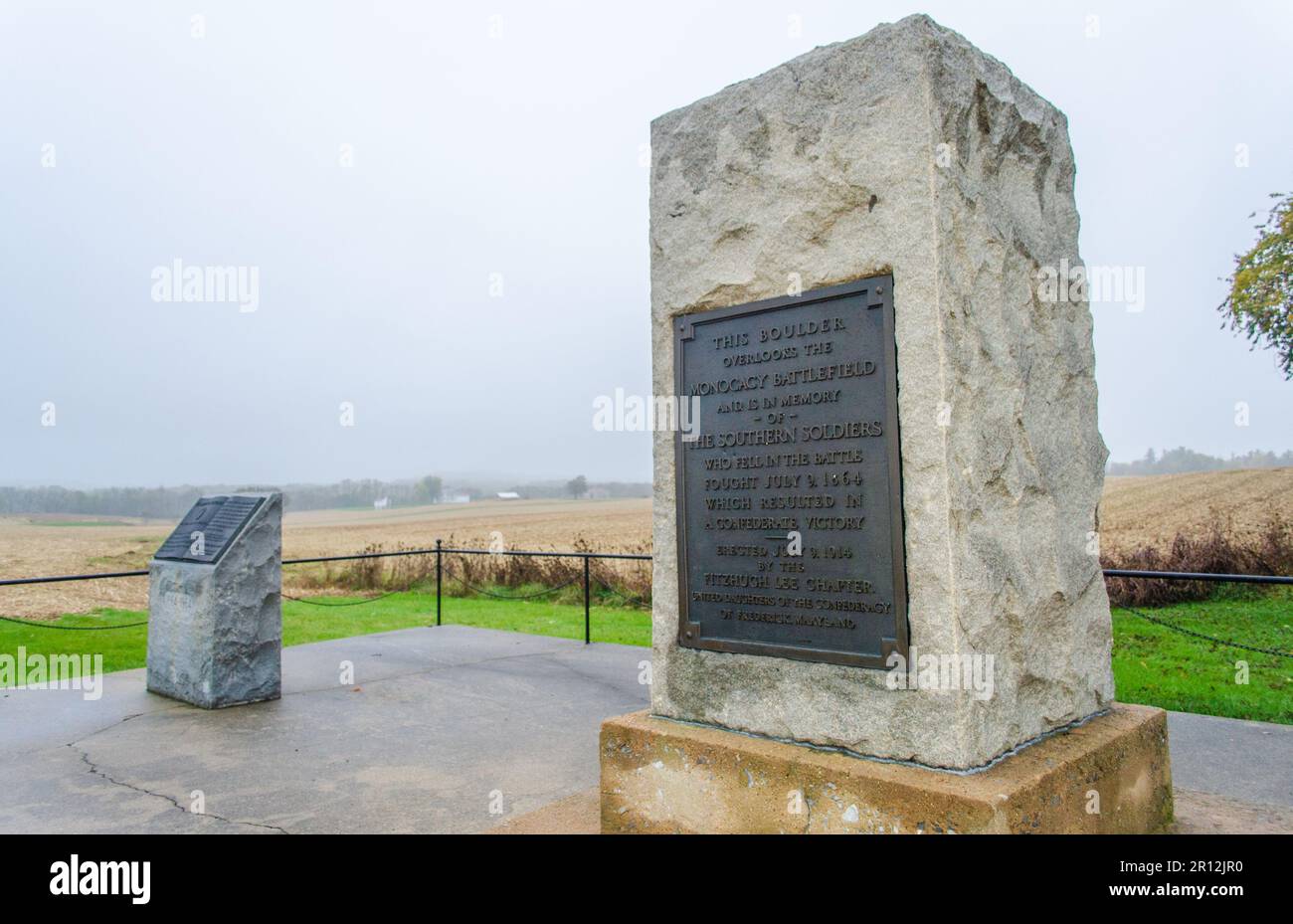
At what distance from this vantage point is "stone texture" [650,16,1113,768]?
10.2 ft

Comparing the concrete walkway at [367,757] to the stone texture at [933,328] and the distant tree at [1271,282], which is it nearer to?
the stone texture at [933,328]

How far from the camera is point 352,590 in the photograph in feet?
53.5

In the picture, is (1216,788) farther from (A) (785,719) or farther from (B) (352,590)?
(B) (352,590)

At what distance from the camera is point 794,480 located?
3.50 m

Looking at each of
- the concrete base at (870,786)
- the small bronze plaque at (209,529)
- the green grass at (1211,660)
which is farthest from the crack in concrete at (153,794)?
the green grass at (1211,660)

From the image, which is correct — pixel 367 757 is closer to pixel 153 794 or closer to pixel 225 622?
pixel 153 794

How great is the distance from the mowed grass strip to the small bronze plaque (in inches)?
104

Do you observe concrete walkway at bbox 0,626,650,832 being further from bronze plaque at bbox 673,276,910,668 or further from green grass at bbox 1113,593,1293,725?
green grass at bbox 1113,593,1293,725

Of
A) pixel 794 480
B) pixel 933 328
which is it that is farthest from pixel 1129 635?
pixel 933 328

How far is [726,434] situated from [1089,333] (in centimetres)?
184

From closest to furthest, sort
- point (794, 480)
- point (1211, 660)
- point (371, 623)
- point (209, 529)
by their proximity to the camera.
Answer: point (794, 480) < point (209, 529) < point (1211, 660) < point (371, 623)

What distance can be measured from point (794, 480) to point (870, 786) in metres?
1.19

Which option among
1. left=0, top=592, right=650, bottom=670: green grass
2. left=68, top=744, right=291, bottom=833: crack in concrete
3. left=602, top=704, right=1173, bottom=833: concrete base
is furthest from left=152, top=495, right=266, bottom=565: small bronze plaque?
left=602, top=704, right=1173, bottom=833: concrete base

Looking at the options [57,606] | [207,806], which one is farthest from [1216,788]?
[57,606]
